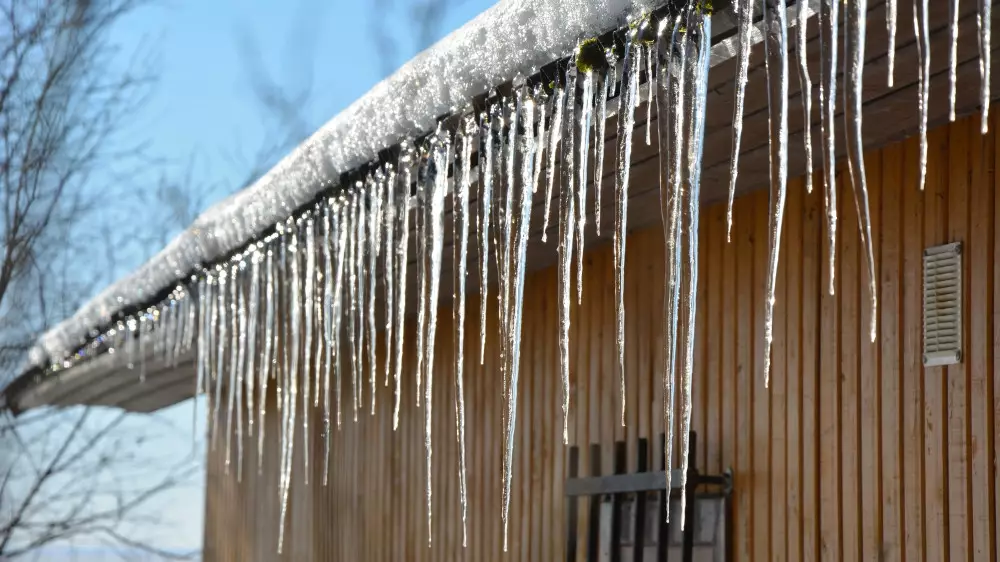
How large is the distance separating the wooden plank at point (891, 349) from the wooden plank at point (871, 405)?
0.02 m

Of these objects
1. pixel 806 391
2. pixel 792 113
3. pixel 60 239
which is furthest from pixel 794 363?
pixel 60 239

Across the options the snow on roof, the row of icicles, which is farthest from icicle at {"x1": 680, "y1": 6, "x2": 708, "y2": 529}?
the snow on roof

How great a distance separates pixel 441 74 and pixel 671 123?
98cm

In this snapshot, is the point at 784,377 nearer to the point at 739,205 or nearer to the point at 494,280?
the point at 739,205

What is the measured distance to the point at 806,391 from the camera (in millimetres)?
4324

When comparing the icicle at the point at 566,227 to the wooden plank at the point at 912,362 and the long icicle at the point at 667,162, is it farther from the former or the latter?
the wooden plank at the point at 912,362

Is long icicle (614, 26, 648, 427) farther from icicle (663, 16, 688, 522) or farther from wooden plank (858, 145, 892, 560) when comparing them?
wooden plank (858, 145, 892, 560)

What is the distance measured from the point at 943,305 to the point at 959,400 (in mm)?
300

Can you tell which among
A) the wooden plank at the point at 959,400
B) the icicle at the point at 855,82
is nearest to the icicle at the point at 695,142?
the icicle at the point at 855,82

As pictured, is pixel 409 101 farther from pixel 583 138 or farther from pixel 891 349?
pixel 891 349

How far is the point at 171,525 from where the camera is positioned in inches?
531

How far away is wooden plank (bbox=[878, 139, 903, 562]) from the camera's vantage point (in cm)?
389

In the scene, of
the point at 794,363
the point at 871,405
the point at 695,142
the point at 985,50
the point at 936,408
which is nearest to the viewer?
the point at 985,50

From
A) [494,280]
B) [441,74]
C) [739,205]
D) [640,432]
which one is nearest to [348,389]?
[494,280]
